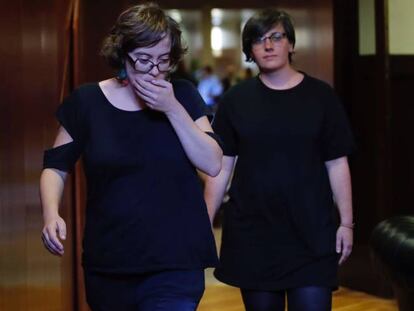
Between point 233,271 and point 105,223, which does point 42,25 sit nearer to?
point 233,271

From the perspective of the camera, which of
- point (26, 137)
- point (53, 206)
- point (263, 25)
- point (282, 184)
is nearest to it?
point (53, 206)

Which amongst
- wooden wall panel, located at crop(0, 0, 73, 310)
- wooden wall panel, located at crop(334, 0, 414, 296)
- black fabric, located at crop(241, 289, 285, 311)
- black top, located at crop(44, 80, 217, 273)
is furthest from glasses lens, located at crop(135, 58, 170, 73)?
wooden wall panel, located at crop(334, 0, 414, 296)

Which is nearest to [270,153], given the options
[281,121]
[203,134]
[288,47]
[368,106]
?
[281,121]

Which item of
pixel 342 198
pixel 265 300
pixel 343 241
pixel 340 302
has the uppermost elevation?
pixel 342 198

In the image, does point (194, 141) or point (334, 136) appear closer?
point (194, 141)

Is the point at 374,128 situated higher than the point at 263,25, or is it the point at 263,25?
the point at 263,25

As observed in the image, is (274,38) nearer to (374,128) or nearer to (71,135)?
(71,135)

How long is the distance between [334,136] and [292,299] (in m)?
0.54

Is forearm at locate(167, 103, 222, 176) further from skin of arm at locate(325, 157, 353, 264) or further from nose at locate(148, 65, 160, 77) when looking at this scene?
skin of arm at locate(325, 157, 353, 264)

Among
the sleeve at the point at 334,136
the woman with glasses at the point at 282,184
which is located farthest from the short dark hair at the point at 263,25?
the sleeve at the point at 334,136

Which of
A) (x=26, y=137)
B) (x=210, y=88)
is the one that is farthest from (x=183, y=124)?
(x=210, y=88)

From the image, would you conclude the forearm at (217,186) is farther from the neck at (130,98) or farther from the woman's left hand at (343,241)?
the neck at (130,98)

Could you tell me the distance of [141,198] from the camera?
6.36 ft

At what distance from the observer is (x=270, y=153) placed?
2652 millimetres
